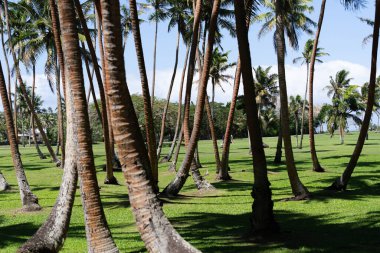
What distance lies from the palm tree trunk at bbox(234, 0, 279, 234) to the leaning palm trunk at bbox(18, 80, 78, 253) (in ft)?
11.4

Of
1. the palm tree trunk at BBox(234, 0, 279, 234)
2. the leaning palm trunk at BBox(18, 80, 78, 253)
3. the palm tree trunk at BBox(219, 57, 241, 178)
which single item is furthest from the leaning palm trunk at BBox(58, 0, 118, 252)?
the palm tree trunk at BBox(219, 57, 241, 178)

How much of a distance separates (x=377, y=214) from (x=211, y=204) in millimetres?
5151

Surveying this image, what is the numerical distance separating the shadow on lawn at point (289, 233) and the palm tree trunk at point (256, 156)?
39 centimetres

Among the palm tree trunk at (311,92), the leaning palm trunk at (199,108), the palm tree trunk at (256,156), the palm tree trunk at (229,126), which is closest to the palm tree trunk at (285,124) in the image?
the leaning palm trunk at (199,108)

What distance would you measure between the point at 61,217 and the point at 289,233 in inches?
183

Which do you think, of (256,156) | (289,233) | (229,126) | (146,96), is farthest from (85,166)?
(229,126)

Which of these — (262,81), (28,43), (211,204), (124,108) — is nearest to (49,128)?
(262,81)

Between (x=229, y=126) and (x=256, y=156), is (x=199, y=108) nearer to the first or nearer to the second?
(x=229, y=126)

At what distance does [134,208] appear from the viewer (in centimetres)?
674

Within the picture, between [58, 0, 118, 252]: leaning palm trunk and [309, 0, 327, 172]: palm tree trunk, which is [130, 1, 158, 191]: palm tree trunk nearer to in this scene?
[58, 0, 118, 252]: leaning palm trunk

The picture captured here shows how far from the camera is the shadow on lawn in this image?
897 cm

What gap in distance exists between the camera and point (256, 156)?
31.7 feet

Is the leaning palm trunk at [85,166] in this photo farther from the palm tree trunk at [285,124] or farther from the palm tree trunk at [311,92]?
the palm tree trunk at [311,92]

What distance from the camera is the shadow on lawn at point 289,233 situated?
29.4 ft
